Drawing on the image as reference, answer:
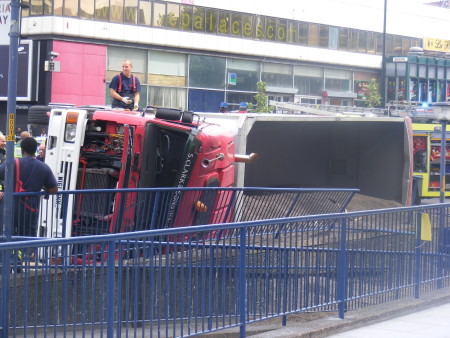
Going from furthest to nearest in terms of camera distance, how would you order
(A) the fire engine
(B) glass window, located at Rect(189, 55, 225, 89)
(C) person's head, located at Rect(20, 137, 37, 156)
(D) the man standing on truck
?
(B) glass window, located at Rect(189, 55, 225, 89)
(D) the man standing on truck
(A) the fire engine
(C) person's head, located at Rect(20, 137, 37, 156)

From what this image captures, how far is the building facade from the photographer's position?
139 feet

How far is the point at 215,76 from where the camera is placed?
49.2m

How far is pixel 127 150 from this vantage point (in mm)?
11391

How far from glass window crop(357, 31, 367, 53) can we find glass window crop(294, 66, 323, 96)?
361 cm

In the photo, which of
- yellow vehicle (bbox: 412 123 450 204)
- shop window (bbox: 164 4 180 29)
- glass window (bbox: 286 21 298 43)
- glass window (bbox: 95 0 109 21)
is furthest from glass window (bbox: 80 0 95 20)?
yellow vehicle (bbox: 412 123 450 204)

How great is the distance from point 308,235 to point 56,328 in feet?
10.7

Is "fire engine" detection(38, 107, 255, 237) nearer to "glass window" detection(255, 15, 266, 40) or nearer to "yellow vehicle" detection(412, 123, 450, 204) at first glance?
"yellow vehicle" detection(412, 123, 450, 204)

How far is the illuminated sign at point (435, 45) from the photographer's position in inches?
2434

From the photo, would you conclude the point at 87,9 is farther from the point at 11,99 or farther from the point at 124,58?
the point at 11,99

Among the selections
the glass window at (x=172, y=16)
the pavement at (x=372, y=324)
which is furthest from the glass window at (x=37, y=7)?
the pavement at (x=372, y=324)

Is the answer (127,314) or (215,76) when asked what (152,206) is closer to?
(127,314)

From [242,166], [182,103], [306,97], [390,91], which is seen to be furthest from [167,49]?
[242,166]

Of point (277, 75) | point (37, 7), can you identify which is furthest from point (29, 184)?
point (277, 75)

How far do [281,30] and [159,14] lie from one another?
949cm
